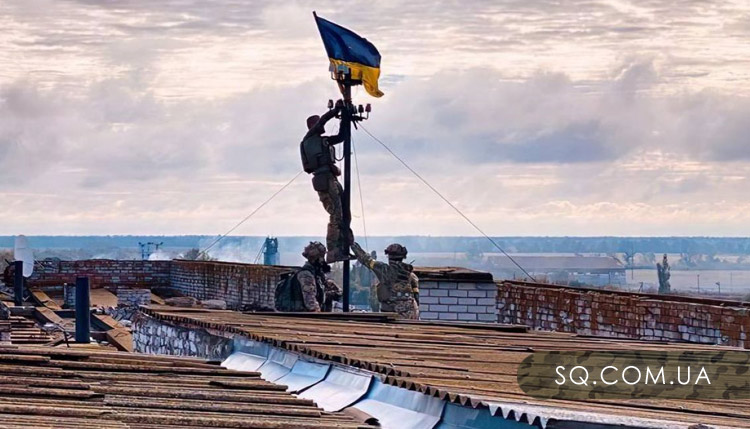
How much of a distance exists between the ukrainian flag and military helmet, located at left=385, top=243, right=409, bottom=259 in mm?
1873

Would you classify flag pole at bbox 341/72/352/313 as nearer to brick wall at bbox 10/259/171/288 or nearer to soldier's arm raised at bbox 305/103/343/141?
soldier's arm raised at bbox 305/103/343/141

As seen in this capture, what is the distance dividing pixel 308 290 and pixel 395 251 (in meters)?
1.72

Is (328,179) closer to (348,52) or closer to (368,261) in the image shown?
(368,261)

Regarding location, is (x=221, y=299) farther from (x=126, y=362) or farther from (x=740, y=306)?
(x=126, y=362)

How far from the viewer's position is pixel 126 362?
1047 cm

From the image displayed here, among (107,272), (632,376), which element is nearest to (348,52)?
(632,376)

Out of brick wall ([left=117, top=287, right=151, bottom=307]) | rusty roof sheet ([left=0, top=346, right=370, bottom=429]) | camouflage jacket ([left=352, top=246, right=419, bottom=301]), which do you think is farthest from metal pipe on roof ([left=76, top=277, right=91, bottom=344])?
brick wall ([left=117, top=287, right=151, bottom=307])

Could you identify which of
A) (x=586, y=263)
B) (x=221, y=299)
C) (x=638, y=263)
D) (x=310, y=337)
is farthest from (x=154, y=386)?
(x=638, y=263)

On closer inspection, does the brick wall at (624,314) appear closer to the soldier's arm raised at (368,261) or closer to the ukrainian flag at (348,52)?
the soldier's arm raised at (368,261)

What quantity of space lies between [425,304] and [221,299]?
13499mm

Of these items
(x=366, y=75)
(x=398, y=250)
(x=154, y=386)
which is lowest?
(x=154, y=386)

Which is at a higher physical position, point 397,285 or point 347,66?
point 347,66

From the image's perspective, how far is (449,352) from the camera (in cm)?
1098

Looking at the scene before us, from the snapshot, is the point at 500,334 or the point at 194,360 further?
the point at 500,334
